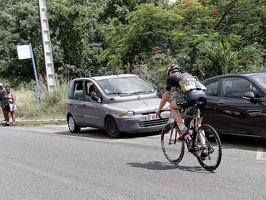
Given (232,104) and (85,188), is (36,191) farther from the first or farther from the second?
(232,104)

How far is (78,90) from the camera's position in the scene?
14.8 metres

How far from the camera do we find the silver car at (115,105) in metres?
12.3

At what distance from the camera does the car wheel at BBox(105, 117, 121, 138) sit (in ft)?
41.3

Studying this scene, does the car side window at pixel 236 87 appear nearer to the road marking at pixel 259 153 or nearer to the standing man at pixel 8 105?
the road marking at pixel 259 153

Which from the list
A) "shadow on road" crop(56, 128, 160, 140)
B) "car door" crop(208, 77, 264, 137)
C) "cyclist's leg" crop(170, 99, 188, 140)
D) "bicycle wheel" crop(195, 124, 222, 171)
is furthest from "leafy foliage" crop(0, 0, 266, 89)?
"bicycle wheel" crop(195, 124, 222, 171)

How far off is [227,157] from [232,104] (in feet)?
4.77

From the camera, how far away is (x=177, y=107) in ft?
26.1

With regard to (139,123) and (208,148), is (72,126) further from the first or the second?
(208,148)

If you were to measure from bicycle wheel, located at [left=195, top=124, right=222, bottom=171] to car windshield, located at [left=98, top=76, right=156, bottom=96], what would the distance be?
5.99 metres

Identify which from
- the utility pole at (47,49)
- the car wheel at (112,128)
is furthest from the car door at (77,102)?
the utility pole at (47,49)

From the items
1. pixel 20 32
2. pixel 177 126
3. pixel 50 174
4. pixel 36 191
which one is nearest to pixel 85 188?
pixel 36 191

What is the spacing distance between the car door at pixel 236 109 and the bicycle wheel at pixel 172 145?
71.1 inches

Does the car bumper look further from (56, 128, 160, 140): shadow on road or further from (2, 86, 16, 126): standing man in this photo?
(2, 86, 16, 126): standing man

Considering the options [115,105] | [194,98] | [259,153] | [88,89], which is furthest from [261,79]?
[88,89]
